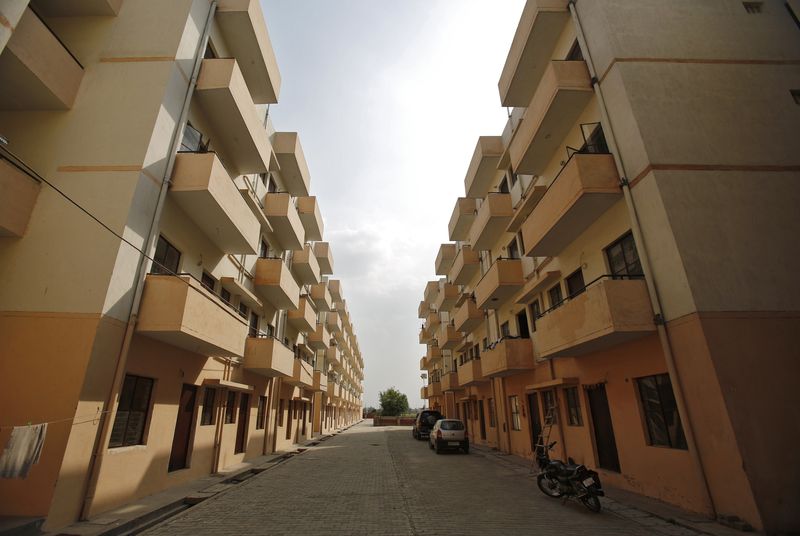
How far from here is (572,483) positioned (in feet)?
26.5

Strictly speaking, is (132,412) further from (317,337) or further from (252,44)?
(317,337)

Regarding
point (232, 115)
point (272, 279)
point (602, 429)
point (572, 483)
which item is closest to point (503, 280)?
point (602, 429)

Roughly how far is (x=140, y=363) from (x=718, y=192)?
13834 mm

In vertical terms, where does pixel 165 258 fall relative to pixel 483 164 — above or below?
below

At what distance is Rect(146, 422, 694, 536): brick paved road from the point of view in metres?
6.62

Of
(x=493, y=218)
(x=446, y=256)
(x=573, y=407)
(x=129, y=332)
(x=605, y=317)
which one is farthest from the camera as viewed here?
(x=446, y=256)

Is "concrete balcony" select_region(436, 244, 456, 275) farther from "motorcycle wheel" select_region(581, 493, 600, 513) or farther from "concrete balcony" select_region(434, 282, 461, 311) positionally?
"motorcycle wheel" select_region(581, 493, 600, 513)

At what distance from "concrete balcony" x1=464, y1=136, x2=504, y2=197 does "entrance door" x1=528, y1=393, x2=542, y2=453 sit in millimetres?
11103

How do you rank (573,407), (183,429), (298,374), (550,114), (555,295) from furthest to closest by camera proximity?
(298,374)
(555,295)
(573,407)
(550,114)
(183,429)

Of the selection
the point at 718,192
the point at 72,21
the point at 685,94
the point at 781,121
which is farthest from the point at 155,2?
the point at 781,121

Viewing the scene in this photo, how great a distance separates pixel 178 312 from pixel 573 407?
12.2 metres

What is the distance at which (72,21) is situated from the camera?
10273mm

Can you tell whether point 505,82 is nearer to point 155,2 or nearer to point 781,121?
point 781,121

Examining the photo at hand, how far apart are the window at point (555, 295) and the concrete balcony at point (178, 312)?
11.2m
